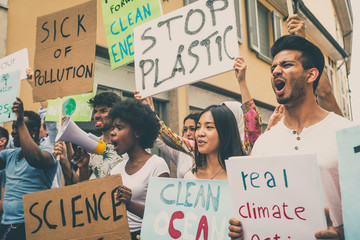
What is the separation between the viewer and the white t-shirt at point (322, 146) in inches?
54.8

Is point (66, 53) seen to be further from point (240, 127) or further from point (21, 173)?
point (240, 127)

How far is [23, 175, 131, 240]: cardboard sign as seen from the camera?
1.95 meters

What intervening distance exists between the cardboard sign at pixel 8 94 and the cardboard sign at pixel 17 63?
0.76 ft

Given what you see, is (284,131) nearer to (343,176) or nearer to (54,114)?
(343,176)

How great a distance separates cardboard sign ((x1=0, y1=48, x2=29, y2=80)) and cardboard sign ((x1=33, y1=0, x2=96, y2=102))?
16.5 inches

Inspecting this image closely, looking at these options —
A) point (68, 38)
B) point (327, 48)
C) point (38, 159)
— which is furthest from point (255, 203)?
point (327, 48)

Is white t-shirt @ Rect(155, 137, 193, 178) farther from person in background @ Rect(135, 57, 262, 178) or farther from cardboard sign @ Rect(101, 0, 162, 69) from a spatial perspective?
cardboard sign @ Rect(101, 0, 162, 69)

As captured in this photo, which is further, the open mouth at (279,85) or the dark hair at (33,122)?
the dark hair at (33,122)

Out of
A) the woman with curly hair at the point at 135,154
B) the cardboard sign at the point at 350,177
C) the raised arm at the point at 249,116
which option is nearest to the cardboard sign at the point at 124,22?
the woman with curly hair at the point at 135,154

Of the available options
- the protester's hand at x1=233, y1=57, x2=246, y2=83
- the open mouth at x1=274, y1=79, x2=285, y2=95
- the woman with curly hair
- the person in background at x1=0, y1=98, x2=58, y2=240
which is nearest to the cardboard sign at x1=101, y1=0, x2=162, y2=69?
the woman with curly hair

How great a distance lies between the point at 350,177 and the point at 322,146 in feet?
0.96

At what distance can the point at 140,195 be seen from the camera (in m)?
2.11

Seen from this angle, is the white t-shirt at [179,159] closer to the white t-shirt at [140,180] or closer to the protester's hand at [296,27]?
the white t-shirt at [140,180]

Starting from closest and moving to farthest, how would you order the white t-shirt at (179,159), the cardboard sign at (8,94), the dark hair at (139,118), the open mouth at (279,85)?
the open mouth at (279,85)
the dark hair at (139,118)
the white t-shirt at (179,159)
the cardboard sign at (8,94)
